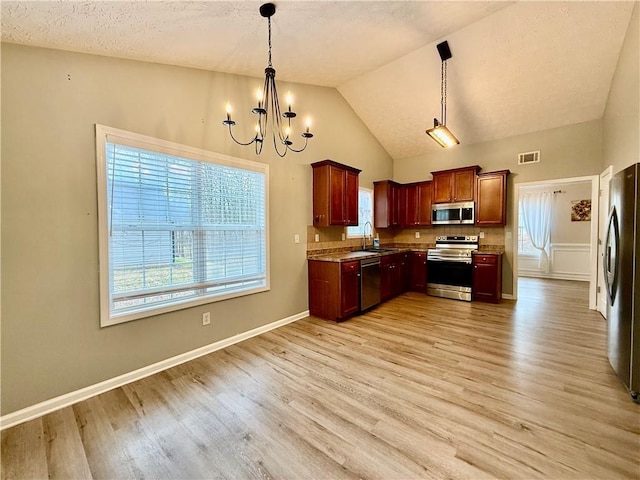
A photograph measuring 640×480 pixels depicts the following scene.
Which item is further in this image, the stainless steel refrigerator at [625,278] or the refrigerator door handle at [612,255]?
the refrigerator door handle at [612,255]

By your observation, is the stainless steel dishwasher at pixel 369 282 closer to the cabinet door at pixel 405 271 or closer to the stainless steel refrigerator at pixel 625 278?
the cabinet door at pixel 405 271

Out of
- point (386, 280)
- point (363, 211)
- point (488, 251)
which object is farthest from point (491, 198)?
point (386, 280)

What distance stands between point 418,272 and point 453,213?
4.44 ft

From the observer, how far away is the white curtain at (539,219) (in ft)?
22.5

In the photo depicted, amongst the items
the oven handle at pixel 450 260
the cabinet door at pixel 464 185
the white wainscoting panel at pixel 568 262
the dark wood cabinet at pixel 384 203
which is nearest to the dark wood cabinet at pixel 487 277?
the oven handle at pixel 450 260

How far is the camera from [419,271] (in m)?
5.31

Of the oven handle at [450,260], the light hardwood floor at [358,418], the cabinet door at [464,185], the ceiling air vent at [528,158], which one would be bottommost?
the light hardwood floor at [358,418]

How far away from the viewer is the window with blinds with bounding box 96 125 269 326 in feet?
7.23

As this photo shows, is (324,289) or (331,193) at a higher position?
(331,193)

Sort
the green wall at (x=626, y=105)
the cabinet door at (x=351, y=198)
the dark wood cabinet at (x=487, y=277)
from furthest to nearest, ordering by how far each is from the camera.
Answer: the dark wood cabinet at (x=487, y=277)
the cabinet door at (x=351, y=198)
the green wall at (x=626, y=105)

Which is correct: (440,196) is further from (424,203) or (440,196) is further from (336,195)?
(336,195)

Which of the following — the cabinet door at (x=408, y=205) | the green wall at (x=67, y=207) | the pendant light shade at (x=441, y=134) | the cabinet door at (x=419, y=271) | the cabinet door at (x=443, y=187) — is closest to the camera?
the green wall at (x=67, y=207)

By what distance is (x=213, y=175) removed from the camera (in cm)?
289

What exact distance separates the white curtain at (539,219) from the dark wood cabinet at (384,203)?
4308 mm
